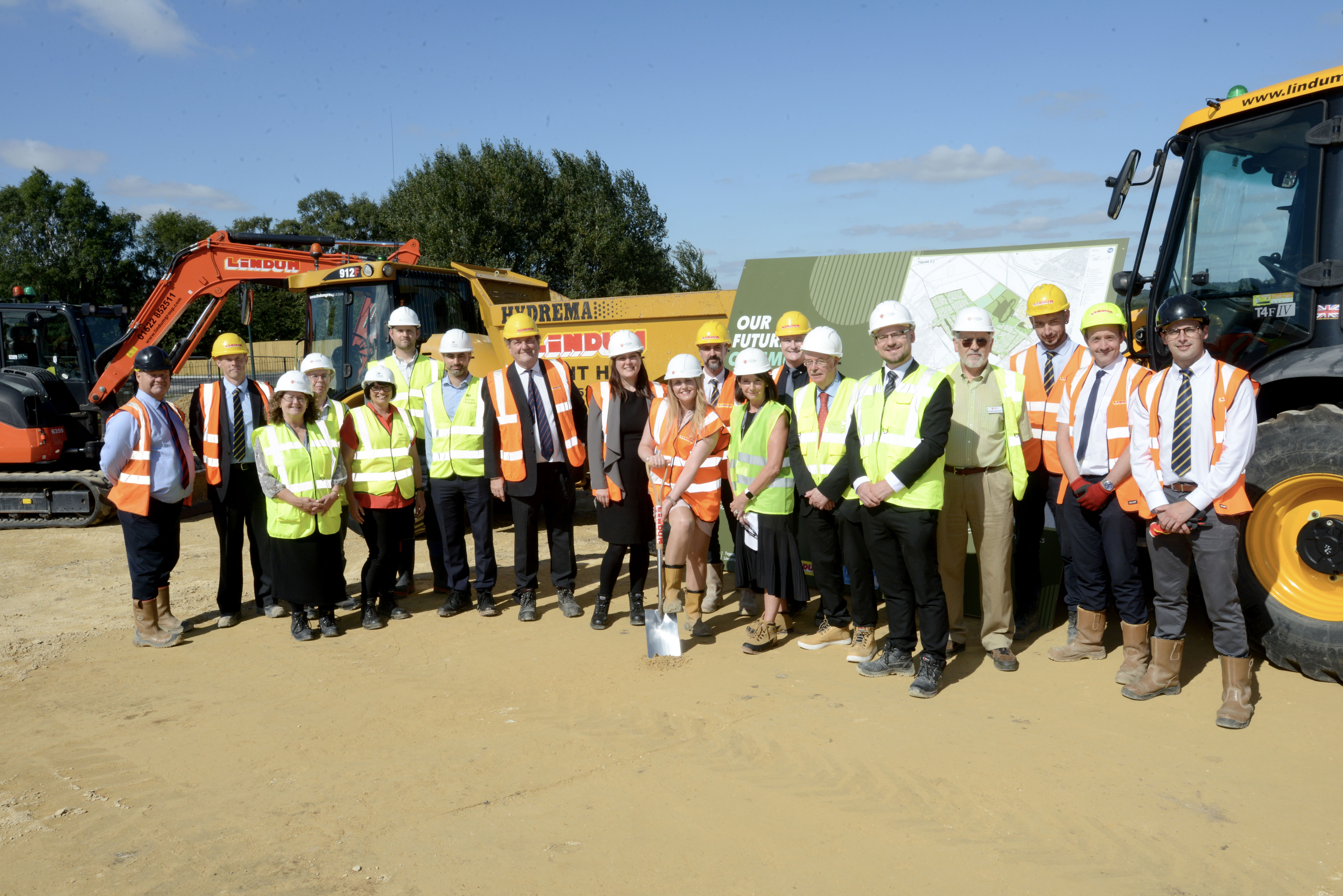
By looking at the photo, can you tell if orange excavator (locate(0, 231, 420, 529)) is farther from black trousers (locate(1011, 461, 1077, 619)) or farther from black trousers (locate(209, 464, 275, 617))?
black trousers (locate(1011, 461, 1077, 619))

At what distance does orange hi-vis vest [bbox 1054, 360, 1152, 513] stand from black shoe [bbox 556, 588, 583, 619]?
3.32 meters

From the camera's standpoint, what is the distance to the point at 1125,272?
5734 mm

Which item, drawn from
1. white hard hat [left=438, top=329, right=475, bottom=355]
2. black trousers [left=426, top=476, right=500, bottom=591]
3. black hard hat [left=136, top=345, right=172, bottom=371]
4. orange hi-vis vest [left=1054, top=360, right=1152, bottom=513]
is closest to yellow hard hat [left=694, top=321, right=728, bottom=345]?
white hard hat [left=438, top=329, right=475, bottom=355]

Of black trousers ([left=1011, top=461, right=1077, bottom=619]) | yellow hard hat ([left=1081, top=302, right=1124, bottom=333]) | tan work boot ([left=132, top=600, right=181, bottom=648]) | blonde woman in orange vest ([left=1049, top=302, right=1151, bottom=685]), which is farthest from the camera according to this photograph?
tan work boot ([left=132, top=600, right=181, bottom=648])

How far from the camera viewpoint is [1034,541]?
554 cm

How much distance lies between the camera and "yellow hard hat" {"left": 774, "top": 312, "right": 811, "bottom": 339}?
20.8 feet

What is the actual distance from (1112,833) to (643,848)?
1713 millimetres

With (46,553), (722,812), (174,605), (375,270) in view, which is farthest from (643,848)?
(46,553)

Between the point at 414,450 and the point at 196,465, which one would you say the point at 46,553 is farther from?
the point at 414,450

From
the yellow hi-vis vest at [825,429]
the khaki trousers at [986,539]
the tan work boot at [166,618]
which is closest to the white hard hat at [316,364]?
the tan work boot at [166,618]

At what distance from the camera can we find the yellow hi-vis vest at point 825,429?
5.05 m

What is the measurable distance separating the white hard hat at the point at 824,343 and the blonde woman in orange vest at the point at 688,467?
779 mm

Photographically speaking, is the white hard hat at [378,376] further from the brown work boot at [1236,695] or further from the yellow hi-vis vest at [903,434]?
the brown work boot at [1236,695]

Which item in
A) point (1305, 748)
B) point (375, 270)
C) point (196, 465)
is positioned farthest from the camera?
point (375, 270)
